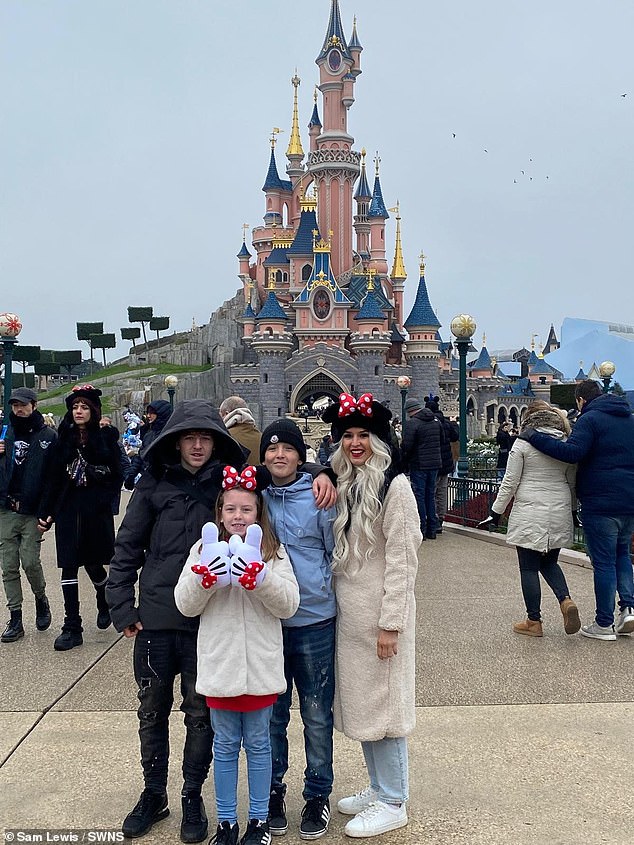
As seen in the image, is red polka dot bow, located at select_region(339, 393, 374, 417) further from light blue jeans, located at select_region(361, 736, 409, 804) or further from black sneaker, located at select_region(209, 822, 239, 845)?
black sneaker, located at select_region(209, 822, 239, 845)

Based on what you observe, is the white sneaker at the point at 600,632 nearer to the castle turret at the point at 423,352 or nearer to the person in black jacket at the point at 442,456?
the person in black jacket at the point at 442,456

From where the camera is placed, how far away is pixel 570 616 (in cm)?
516

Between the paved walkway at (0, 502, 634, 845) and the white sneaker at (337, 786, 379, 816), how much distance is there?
6 cm

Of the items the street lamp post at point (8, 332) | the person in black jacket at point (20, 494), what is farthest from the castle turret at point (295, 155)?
the person in black jacket at point (20, 494)

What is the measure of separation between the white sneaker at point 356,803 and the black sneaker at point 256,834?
40 centimetres

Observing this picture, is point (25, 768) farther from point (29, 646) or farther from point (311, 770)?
point (29, 646)

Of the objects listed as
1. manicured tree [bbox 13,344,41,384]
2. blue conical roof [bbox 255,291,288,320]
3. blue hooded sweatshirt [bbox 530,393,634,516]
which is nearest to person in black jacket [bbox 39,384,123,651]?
blue hooded sweatshirt [bbox 530,393,634,516]

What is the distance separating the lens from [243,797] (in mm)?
3207

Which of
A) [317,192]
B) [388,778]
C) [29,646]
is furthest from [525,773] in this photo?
[317,192]

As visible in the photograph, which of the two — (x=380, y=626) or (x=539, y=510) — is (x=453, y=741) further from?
(x=539, y=510)

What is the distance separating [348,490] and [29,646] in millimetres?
3644

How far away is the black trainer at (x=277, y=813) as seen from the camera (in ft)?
9.73

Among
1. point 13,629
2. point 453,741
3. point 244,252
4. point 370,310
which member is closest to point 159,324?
point 244,252

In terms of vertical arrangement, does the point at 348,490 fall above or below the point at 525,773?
above
